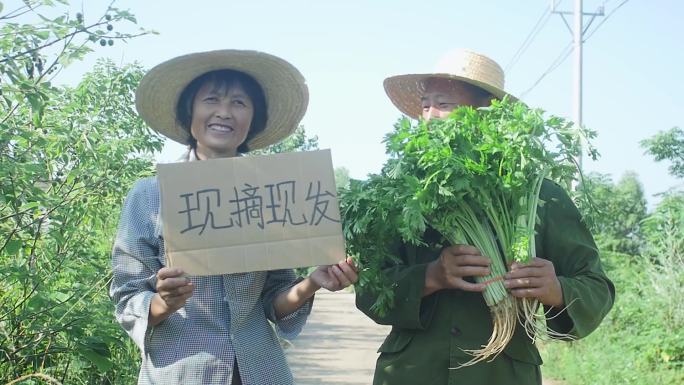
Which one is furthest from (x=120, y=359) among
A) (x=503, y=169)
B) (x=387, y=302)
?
(x=503, y=169)

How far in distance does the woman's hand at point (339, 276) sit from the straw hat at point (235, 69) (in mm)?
824

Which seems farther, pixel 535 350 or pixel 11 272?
pixel 11 272

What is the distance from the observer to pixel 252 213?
106 inches

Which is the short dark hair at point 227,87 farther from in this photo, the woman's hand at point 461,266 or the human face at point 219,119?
the woman's hand at point 461,266

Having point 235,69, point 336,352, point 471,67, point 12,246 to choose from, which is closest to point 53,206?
point 12,246

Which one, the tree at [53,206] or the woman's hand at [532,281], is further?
the tree at [53,206]

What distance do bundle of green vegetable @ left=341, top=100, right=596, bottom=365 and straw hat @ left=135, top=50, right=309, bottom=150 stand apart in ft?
2.25

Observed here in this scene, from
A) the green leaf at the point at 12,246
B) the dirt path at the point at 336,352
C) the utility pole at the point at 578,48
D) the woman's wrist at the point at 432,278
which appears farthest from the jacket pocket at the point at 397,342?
the utility pole at the point at 578,48

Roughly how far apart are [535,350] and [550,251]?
14.7 inches

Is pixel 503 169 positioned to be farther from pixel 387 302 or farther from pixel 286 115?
pixel 286 115

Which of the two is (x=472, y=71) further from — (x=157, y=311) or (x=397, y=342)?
(x=157, y=311)

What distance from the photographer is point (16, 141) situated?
3.77 metres

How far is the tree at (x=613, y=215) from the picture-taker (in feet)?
9.37

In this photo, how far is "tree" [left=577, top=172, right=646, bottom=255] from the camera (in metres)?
2.86
